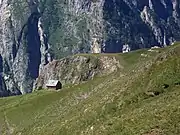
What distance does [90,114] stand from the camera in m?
69.6

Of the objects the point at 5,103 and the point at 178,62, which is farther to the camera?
the point at 5,103

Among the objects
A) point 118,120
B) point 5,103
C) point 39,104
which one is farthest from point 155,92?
point 5,103

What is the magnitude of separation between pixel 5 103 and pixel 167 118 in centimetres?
12820

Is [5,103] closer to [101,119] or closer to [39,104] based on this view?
[39,104]

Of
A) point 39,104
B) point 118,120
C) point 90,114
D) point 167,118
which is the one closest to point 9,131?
point 39,104

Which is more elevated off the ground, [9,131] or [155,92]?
[155,92]

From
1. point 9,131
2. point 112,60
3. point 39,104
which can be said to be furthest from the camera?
point 112,60

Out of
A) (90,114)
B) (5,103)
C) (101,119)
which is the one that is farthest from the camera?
(5,103)

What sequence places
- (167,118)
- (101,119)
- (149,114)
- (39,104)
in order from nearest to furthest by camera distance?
1. (167,118)
2. (149,114)
3. (101,119)
4. (39,104)

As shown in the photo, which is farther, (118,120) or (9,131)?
(9,131)

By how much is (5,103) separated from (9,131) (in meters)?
57.2

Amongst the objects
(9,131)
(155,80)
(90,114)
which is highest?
(155,80)

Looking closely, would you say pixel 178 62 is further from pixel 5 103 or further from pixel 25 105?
pixel 5 103

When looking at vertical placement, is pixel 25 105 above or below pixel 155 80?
below
